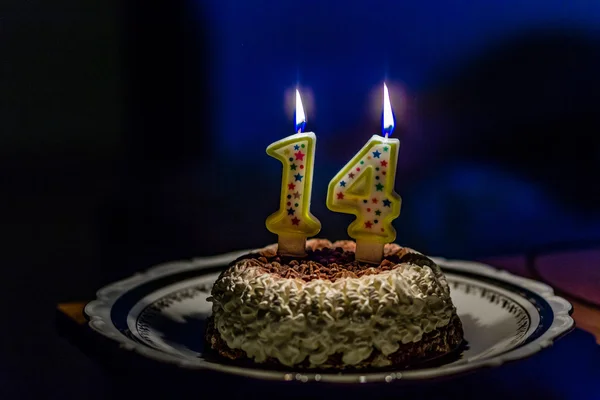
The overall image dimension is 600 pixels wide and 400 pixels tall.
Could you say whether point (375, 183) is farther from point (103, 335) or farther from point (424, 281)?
point (103, 335)

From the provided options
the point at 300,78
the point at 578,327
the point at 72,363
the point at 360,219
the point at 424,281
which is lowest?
the point at 72,363

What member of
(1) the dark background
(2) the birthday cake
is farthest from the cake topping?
(1) the dark background

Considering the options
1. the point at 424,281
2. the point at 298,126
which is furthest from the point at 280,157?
the point at 424,281

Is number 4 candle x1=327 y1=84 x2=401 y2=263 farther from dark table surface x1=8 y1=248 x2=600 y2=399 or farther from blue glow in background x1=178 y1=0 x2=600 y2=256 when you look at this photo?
blue glow in background x1=178 y1=0 x2=600 y2=256

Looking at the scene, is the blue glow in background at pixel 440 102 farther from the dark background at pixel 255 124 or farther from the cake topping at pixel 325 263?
the cake topping at pixel 325 263

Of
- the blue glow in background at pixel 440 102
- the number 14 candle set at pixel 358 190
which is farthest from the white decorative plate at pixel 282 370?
the blue glow in background at pixel 440 102
